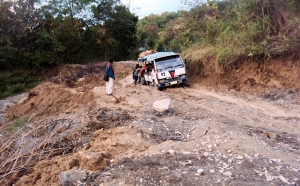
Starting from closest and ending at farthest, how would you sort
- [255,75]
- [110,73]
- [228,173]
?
1. [228,173]
2. [110,73]
3. [255,75]

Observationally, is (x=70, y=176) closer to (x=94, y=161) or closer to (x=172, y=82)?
(x=94, y=161)

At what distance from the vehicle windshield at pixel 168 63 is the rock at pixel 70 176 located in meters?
9.70

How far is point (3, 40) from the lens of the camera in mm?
Answer: 20938

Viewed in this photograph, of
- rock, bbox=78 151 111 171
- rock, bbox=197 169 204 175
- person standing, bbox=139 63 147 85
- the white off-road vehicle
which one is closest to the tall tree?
person standing, bbox=139 63 147 85

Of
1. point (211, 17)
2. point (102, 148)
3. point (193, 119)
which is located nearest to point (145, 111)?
point (193, 119)

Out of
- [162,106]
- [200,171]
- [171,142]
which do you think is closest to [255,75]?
[162,106]

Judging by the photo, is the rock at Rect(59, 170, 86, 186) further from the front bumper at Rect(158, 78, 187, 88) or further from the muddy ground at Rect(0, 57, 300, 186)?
the front bumper at Rect(158, 78, 187, 88)

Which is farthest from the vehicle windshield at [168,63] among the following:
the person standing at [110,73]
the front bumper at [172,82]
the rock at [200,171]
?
the rock at [200,171]

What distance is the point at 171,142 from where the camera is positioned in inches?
245

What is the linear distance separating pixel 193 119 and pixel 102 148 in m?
3.34

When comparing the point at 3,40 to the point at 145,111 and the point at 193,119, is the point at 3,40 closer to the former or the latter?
the point at 145,111

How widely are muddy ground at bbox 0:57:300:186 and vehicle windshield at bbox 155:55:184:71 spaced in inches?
102

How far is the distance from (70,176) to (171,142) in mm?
2341

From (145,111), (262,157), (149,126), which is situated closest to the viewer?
(262,157)
